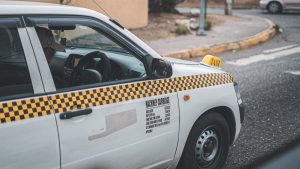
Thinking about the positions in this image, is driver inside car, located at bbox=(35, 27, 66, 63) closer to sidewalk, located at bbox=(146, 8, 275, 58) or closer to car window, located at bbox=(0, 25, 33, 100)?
car window, located at bbox=(0, 25, 33, 100)

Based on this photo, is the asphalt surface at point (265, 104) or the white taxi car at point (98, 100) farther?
the asphalt surface at point (265, 104)

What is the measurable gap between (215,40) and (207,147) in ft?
29.1

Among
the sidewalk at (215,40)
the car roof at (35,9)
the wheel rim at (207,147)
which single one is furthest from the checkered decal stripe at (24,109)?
the sidewalk at (215,40)

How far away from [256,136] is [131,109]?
2551mm

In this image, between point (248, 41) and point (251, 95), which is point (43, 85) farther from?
point (248, 41)

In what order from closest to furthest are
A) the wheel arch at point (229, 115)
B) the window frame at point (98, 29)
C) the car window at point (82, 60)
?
1. the window frame at point (98, 29)
2. the car window at point (82, 60)
3. the wheel arch at point (229, 115)

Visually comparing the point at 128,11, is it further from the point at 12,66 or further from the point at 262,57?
the point at 12,66

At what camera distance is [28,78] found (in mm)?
2736

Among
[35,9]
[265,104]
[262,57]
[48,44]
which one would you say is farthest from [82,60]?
[262,57]

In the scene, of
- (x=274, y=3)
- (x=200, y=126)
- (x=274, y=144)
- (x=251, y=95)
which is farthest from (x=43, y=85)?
(x=274, y=3)

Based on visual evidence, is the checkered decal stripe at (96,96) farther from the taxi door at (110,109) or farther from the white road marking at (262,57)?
the white road marking at (262,57)

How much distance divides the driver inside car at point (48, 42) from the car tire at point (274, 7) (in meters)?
20.5

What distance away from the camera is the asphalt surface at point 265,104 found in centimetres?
491

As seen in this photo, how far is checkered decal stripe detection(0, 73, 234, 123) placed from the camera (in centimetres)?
263
